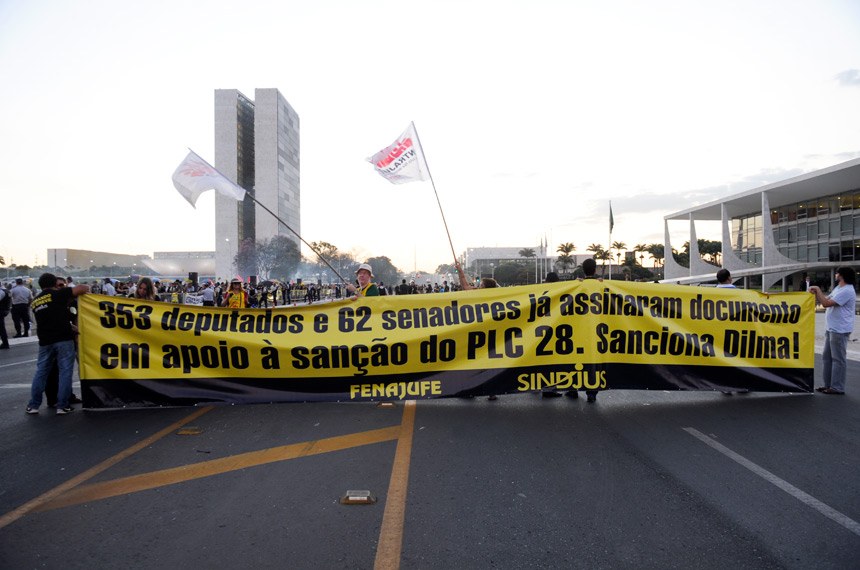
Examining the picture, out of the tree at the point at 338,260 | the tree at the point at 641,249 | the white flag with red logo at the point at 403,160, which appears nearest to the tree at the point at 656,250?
the tree at the point at 641,249

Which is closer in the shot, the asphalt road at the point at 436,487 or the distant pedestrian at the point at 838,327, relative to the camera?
the asphalt road at the point at 436,487

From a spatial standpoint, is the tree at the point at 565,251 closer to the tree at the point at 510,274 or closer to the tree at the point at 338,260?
the tree at the point at 510,274

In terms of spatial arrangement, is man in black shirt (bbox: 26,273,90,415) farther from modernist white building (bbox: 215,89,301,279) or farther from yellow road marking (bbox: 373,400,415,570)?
modernist white building (bbox: 215,89,301,279)

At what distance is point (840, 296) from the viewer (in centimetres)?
679

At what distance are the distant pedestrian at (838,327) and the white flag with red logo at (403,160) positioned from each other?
24.1 ft

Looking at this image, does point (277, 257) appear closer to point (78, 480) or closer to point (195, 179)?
point (195, 179)

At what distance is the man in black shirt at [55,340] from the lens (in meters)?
6.05

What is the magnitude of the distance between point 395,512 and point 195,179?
6.16 meters

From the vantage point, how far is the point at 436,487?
372 centimetres

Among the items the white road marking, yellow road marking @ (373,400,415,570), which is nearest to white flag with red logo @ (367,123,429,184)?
yellow road marking @ (373,400,415,570)

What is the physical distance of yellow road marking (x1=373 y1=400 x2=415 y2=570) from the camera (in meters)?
2.76

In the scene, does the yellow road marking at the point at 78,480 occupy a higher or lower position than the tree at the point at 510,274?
lower

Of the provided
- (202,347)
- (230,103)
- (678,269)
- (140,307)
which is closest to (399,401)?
(202,347)

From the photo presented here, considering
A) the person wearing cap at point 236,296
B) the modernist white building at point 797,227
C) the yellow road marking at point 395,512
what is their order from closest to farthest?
the yellow road marking at point 395,512 → the person wearing cap at point 236,296 → the modernist white building at point 797,227
